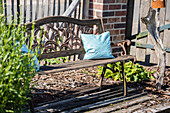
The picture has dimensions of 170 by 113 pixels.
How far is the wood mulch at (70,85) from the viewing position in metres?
4.20

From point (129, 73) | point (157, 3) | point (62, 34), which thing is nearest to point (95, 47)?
point (62, 34)

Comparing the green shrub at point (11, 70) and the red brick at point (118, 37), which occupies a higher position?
the red brick at point (118, 37)

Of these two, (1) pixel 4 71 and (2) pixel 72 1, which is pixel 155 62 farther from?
(1) pixel 4 71

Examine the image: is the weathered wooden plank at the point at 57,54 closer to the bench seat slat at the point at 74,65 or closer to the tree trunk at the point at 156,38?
the bench seat slat at the point at 74,65

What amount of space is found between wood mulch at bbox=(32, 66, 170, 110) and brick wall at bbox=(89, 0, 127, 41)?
86cm

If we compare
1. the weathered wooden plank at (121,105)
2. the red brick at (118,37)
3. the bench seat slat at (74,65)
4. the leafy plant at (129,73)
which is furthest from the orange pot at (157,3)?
the red brick at (118,37)

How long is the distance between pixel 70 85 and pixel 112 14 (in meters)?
1.64

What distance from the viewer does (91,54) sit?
172 inches

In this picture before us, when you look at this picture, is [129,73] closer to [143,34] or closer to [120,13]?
[120,13]

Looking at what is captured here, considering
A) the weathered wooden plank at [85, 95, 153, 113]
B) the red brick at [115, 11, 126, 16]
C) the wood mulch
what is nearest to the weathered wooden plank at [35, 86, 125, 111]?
the wood mulch

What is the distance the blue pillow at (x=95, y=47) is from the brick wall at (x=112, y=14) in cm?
106

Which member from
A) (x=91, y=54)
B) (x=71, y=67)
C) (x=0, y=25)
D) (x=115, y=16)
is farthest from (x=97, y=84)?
(x=0, y=25)

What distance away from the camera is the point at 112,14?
5539 millimetres

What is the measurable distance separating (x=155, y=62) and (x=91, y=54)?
2.12 m
